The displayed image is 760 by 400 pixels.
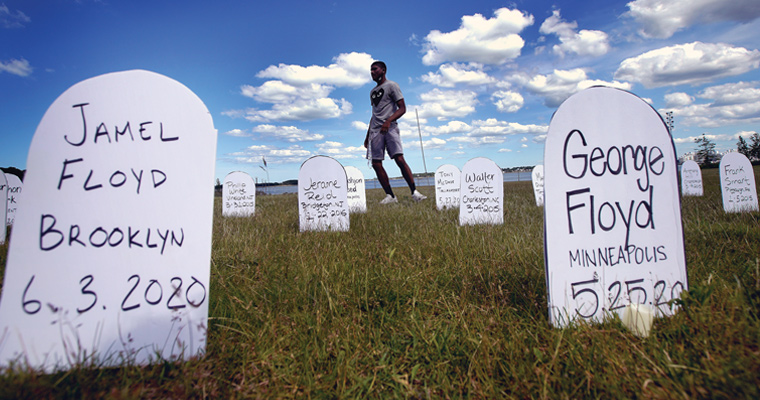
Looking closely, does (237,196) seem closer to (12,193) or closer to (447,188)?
(12,193)

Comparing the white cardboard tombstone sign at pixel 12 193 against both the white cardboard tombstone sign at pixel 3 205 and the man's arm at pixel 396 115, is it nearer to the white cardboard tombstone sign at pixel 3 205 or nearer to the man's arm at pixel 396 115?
the white cardboard tombstone sign at pixel 3 205

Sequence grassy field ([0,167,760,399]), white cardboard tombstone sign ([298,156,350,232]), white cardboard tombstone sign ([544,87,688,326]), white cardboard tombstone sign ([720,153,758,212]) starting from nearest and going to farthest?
grassy field ([0,167,760,399])
white cardboard tombstone sign ([544,87,688,326])
white cardboard tombstone sign ([298,156,350,232])
white cardboard tombstone sign ([720,153,758,212])

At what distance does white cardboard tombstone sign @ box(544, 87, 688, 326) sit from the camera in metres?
1.34

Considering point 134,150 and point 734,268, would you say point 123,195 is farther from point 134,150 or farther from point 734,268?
point 734,268

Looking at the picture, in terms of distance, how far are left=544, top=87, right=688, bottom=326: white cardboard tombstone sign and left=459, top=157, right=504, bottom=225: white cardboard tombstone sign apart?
2594mm

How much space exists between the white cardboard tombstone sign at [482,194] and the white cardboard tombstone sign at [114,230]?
326 centimetres

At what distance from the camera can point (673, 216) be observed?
56.1 inches

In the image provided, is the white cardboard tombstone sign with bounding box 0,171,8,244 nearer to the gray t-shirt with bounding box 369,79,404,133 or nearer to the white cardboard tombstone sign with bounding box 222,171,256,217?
the white cardboard tombstone sign with bounding box 222,171,256,217

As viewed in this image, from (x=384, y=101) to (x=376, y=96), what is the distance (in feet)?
0.75

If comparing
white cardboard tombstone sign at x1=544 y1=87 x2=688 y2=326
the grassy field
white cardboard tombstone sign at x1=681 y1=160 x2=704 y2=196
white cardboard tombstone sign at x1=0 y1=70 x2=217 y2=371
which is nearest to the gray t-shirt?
the grassy field

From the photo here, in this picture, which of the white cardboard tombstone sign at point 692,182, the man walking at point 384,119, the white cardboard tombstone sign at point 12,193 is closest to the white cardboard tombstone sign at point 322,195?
the man walking at point 384,119

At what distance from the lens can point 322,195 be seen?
12.4 feet

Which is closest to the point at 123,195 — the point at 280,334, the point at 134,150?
the point at 134,150

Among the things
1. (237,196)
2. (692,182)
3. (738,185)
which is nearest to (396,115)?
(237,196)
